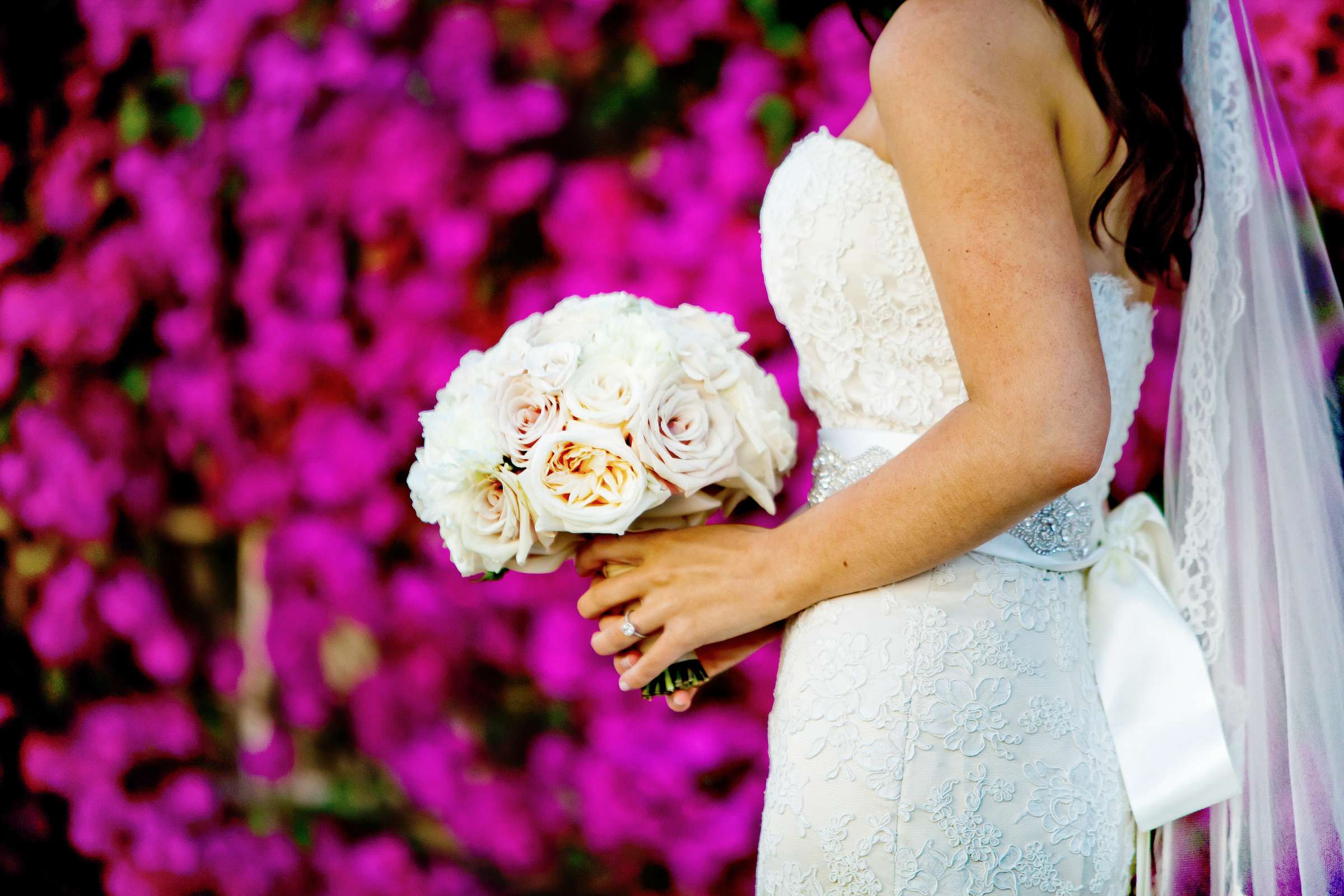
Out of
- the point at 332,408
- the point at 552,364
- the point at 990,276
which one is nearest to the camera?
the point at 990,276

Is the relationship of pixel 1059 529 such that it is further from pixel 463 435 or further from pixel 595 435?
pixel 463 435

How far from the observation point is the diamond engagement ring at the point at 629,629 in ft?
4.33

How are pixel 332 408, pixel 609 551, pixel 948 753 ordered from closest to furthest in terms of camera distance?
pixel 948 753, pixel 609 551, pixel 332 408

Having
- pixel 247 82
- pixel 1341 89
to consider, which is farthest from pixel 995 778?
pixel 247 82

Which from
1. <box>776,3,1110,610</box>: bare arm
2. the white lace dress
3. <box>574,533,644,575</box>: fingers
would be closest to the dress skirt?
the white lace dress

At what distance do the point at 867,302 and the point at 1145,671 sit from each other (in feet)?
1.92

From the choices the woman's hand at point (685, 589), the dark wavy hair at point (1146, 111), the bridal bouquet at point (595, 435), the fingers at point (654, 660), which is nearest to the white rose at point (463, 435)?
the bridal bouquet at point (595, 435)

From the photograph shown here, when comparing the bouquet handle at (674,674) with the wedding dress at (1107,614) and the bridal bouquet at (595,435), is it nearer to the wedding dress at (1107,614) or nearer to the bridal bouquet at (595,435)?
the bridal bouquet at (595,435)

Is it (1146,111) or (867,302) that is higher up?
(1146,111)

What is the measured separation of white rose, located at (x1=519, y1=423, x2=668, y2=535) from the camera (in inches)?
46.1

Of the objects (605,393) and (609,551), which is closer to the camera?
(605,393)

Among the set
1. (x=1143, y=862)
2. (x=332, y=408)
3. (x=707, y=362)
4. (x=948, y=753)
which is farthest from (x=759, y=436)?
(x=332, y=408)

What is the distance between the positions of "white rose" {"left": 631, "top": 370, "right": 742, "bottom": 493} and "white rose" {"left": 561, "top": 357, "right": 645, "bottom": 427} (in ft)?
0.06

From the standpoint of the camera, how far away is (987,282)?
100 centimetres
